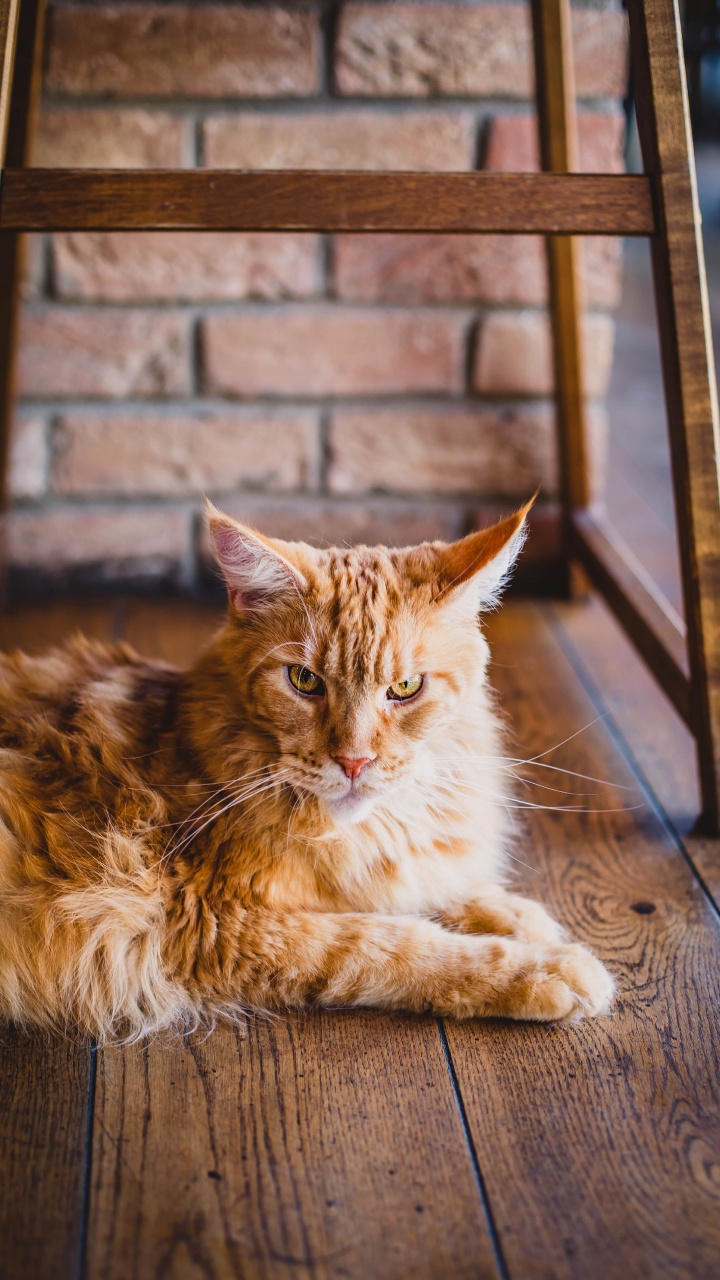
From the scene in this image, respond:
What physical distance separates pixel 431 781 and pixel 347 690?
0.15m

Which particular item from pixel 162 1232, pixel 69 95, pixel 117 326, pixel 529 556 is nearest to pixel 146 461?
pixel 117 326

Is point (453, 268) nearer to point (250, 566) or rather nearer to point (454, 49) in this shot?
point (454, 49)

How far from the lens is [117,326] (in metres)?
1.73

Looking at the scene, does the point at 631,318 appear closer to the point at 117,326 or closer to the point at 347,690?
the point at 117,326

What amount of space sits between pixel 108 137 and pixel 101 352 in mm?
326

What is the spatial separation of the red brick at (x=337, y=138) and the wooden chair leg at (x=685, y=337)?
0.59m

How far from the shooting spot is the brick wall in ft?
5.34

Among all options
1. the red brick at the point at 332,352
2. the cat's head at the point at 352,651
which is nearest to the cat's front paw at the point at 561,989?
the cat's head at the point at 352,651

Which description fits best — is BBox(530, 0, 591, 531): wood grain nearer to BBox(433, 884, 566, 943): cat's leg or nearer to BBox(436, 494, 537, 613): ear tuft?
BBox(436, 494, 537, 613): ear tuft

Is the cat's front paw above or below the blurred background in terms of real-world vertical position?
below

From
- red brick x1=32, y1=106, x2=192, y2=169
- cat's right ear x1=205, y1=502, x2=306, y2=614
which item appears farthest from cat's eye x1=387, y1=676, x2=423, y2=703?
red brick x1=32, y1=106, x2=192, y2=169

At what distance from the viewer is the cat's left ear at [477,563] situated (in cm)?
101

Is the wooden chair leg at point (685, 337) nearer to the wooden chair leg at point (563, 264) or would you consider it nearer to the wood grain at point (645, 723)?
the wood grain at point (645, 723)

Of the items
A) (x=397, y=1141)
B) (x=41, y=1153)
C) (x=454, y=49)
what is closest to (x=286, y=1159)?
(x=397, y=1141)
